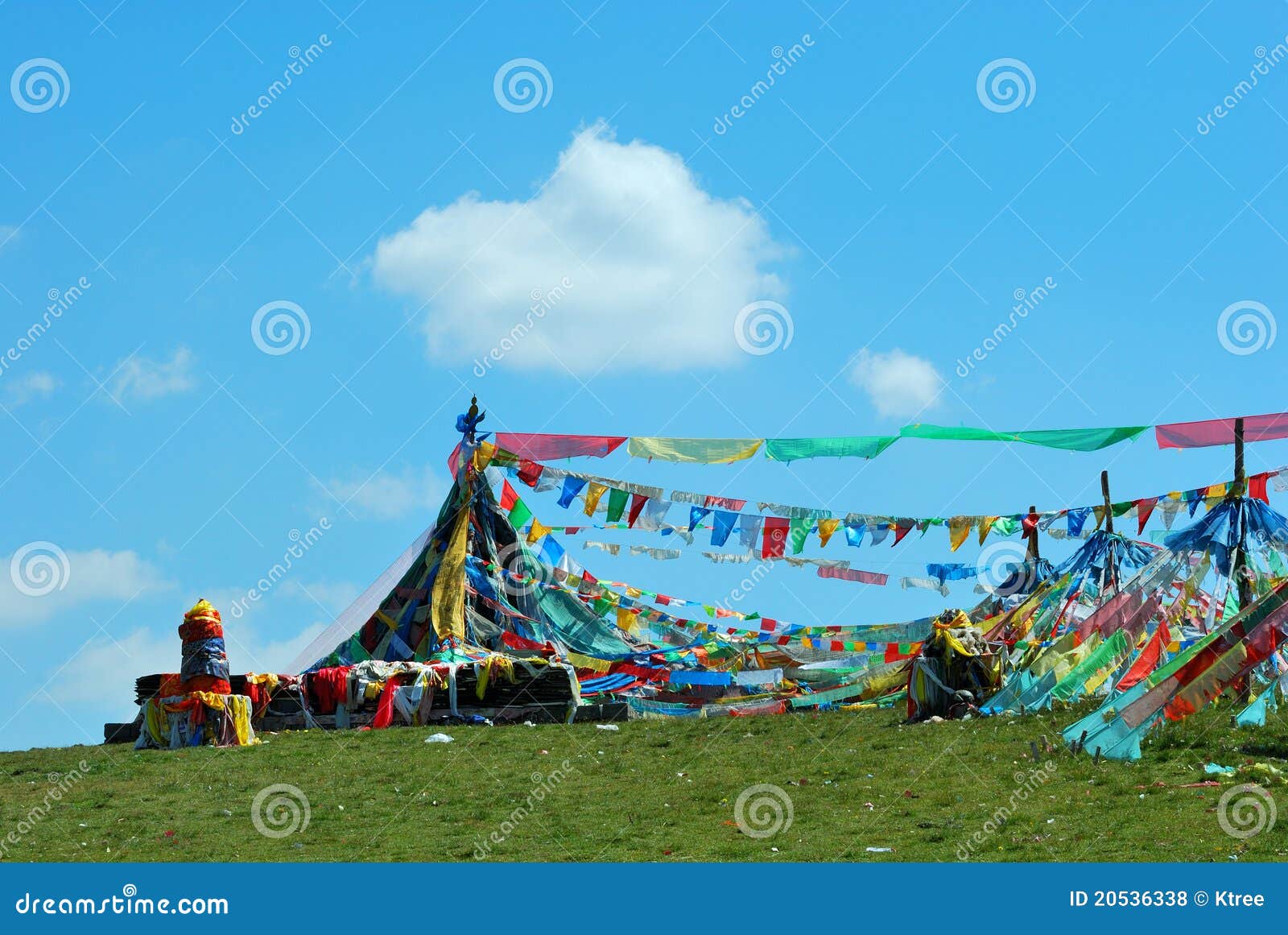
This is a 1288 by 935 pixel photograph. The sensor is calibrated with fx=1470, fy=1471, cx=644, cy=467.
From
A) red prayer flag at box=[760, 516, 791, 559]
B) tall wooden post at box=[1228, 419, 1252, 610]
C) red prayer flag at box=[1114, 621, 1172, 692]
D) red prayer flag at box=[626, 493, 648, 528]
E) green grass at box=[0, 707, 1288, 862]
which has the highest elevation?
red prayer flag at box=[626, 493, 648, 528]

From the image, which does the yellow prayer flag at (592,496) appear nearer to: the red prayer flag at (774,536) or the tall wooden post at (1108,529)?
the red prayer flag at (774,536)

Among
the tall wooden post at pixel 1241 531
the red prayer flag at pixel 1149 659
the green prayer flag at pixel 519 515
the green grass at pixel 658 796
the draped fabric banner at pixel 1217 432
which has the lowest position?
the green grass at pixel 658 796

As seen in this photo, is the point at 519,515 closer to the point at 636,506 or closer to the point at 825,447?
the point at 636,506

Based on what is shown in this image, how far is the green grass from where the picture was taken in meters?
14.8

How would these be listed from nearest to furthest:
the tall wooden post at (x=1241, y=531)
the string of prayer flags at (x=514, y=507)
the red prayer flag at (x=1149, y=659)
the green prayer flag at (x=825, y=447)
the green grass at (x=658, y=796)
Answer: the green grass at (x=658, y=796), the red prayer flag at (x=1149, y=659), the tall wooden post at (x=1241, y=531), the green prayer flag at (x=825, y=447), the string of prayer flags at (x=514, y=507)

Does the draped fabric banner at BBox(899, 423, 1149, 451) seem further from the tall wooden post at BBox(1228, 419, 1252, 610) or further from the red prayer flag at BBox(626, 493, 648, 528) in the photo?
the red prayer flag at BBox(626, 493, 648, 528)

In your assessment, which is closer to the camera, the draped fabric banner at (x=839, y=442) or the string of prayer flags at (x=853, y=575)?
the draped fabric banner at (x=839, y=442)

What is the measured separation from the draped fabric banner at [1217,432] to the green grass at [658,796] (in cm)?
733

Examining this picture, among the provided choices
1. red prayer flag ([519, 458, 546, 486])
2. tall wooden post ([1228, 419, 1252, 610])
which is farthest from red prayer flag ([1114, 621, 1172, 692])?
red prayer flag ([519, 458, 546, 486])

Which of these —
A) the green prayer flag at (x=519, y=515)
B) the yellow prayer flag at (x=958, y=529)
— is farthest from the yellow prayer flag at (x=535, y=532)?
the yellow prayer flag at (x=958, y=529)

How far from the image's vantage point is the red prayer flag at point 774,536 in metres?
33.8

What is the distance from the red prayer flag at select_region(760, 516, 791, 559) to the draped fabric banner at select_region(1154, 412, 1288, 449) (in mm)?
9273

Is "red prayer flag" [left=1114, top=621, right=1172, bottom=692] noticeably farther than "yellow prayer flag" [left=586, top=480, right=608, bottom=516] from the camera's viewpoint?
No

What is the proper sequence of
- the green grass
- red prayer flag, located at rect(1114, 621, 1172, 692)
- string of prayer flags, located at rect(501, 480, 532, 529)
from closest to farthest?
the green grass < red prayer flag, located at rect(1114, 621, 1172, 692) < string of prayer flags, located at rect(501, 480, 532, 529)
